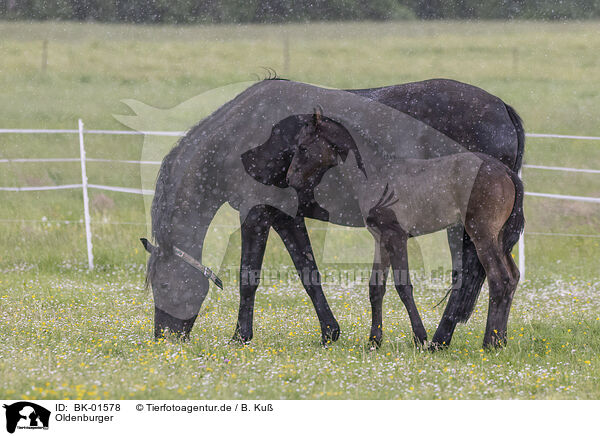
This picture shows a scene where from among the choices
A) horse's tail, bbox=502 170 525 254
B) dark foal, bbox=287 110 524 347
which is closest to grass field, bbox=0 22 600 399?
dark foal, bbox=287 110 524 347

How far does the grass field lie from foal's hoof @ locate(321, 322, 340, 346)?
8cm

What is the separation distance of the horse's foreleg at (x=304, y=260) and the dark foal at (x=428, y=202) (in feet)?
2.11

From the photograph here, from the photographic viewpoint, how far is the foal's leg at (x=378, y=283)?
5837 mm

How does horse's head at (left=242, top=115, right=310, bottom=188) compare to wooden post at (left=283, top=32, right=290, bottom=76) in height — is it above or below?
below

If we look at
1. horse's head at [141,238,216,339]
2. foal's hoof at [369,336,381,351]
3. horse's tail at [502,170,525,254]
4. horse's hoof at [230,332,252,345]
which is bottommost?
horse's hoof at [230,332,252,345]

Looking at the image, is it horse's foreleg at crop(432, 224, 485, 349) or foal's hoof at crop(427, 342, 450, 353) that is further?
horse's foreleg at crop(432, 224, 485, 349)

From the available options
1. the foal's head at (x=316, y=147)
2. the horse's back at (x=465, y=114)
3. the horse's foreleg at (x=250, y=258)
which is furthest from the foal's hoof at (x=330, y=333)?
the horse's back at (x=465, y=114)

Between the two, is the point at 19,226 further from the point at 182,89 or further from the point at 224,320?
the point at 182,89

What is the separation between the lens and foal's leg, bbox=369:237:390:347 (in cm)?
584

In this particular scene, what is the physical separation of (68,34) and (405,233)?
949 inches

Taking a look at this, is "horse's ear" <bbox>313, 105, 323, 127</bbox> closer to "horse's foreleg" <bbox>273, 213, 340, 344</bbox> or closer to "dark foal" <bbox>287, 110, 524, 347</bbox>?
"dark foal" <bbox>287, 110, 524, 347</bbox>

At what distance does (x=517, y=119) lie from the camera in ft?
20.6
